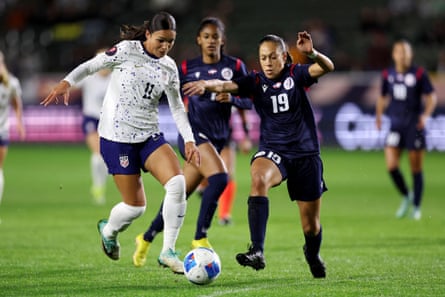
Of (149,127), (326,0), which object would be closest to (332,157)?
(326,0)

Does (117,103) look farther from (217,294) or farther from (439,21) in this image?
(439,21)

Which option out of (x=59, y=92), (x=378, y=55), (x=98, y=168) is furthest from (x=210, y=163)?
(x=378, y=55)

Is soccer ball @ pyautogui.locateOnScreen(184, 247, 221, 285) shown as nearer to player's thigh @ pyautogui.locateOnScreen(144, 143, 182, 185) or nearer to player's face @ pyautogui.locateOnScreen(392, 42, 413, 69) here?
player's thigh @ pyautogui.locateOnScreen(144, 143, 182, 185)

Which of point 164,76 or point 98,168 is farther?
point 98,168

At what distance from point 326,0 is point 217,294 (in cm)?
2589

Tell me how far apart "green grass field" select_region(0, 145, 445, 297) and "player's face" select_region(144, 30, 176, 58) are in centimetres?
204

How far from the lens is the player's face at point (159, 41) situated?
8164mm

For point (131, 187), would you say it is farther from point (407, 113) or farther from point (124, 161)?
point (407, 113)

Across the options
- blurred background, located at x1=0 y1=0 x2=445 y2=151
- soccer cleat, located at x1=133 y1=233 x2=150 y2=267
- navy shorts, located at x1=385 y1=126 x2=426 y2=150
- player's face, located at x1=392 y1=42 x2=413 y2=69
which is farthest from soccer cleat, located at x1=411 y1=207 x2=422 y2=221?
blurred background, located at x1=0 y1=0 x2=445 y2=151

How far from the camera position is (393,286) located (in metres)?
7.67

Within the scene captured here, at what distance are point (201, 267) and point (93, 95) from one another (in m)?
9.33

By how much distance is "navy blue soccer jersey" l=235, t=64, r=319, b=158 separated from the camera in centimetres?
805

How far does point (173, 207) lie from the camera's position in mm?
8297

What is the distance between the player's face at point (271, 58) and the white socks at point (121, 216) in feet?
5.67
